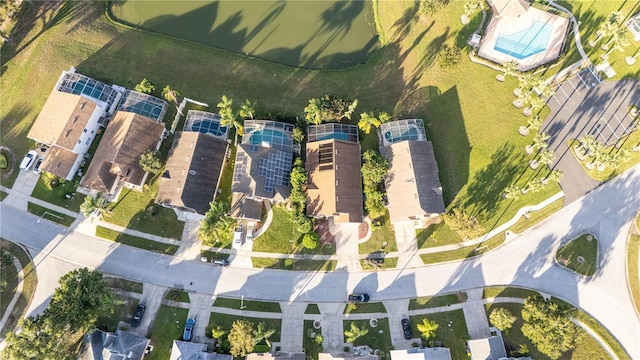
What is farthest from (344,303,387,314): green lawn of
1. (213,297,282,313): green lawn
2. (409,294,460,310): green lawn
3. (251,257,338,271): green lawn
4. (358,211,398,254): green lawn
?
(213,297,282,313): green lawn

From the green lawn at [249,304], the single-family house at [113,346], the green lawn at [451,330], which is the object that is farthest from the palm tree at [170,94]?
the green lawn at [451,330]

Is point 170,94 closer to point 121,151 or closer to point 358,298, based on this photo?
point 121,151

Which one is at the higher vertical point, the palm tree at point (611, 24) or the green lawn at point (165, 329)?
the palm tree at point (611, 24)

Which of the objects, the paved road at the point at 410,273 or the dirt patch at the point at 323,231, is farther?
the dirt patch at the point at 323,231

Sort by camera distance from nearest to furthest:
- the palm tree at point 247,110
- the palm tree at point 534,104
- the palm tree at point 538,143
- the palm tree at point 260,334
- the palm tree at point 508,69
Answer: the palm tree at point 260,334
the palm tree at point 538,143
the palm tree at point 247,110
the palm tree at point 534,104
the palm tree at point 508,69

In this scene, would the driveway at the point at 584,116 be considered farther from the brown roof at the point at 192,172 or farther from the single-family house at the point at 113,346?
the single-family house at the point at 113,346

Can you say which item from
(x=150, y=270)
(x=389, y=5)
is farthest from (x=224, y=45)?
(x=150, y=270)

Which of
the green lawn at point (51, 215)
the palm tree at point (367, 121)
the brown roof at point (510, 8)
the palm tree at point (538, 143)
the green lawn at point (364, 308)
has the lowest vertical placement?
the green lawn at point (364, 308)

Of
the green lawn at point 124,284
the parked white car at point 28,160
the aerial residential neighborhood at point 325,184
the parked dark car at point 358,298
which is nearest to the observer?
the aerial residential neighborhood at point 325,184
